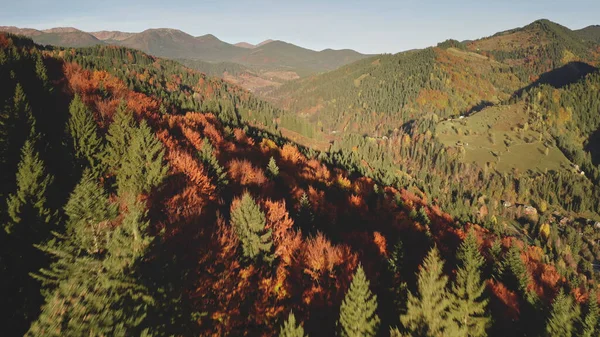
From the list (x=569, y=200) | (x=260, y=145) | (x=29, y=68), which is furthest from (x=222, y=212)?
(x=569, y=200)

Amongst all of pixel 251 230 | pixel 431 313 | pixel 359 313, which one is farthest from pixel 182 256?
pixel 431 313

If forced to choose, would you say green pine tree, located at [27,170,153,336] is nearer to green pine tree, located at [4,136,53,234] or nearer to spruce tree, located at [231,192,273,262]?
green pine tree, located at [4,136,53,234]

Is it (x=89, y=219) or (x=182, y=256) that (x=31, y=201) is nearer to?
(x=89, y=219)

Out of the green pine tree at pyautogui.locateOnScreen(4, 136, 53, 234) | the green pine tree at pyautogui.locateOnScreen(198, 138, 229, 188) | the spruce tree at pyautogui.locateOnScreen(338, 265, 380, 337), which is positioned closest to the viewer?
the spruce tree at pyautogui.locateOnScreen(338, 265, 380, 337)

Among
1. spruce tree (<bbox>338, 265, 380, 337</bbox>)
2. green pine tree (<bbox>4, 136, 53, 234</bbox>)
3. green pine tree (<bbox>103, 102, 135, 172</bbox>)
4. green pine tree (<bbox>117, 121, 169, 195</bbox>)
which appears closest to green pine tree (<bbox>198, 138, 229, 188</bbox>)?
green pine tree (<bbox>103, 102, 135, 172</bbox>)

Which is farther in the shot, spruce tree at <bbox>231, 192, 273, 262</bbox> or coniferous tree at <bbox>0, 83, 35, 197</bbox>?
spruce tree at <bbox>231, 192, 273, 262</bbox>
